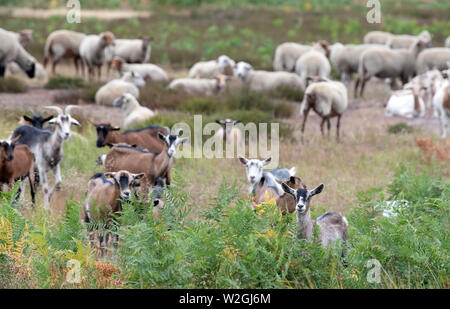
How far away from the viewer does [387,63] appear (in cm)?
2203

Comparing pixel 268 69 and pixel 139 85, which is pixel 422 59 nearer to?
pixel 268 69

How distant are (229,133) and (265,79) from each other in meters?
7.82

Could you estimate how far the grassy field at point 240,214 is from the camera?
518 cm

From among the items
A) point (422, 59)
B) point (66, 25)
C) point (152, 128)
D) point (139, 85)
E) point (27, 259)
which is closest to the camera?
point (27, 259)

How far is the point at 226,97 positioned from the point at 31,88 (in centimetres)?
618

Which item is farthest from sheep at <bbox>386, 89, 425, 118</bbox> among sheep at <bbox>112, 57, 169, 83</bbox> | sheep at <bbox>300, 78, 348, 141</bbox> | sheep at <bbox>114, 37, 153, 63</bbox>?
sheep at <bbox>114, 37, 153, 63</bbox>

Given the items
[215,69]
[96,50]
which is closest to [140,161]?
[215,69]

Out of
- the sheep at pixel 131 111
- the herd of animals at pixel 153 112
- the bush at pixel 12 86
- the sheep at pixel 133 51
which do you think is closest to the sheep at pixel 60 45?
the herd of animals at pixel 153 112

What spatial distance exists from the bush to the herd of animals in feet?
5.81

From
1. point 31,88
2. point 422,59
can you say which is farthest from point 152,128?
point 422,59

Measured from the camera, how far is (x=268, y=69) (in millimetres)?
25203

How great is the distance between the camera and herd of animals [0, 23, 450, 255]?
759cm

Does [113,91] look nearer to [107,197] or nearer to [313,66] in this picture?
[313,66]

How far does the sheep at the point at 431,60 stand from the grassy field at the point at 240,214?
1.71 metres
